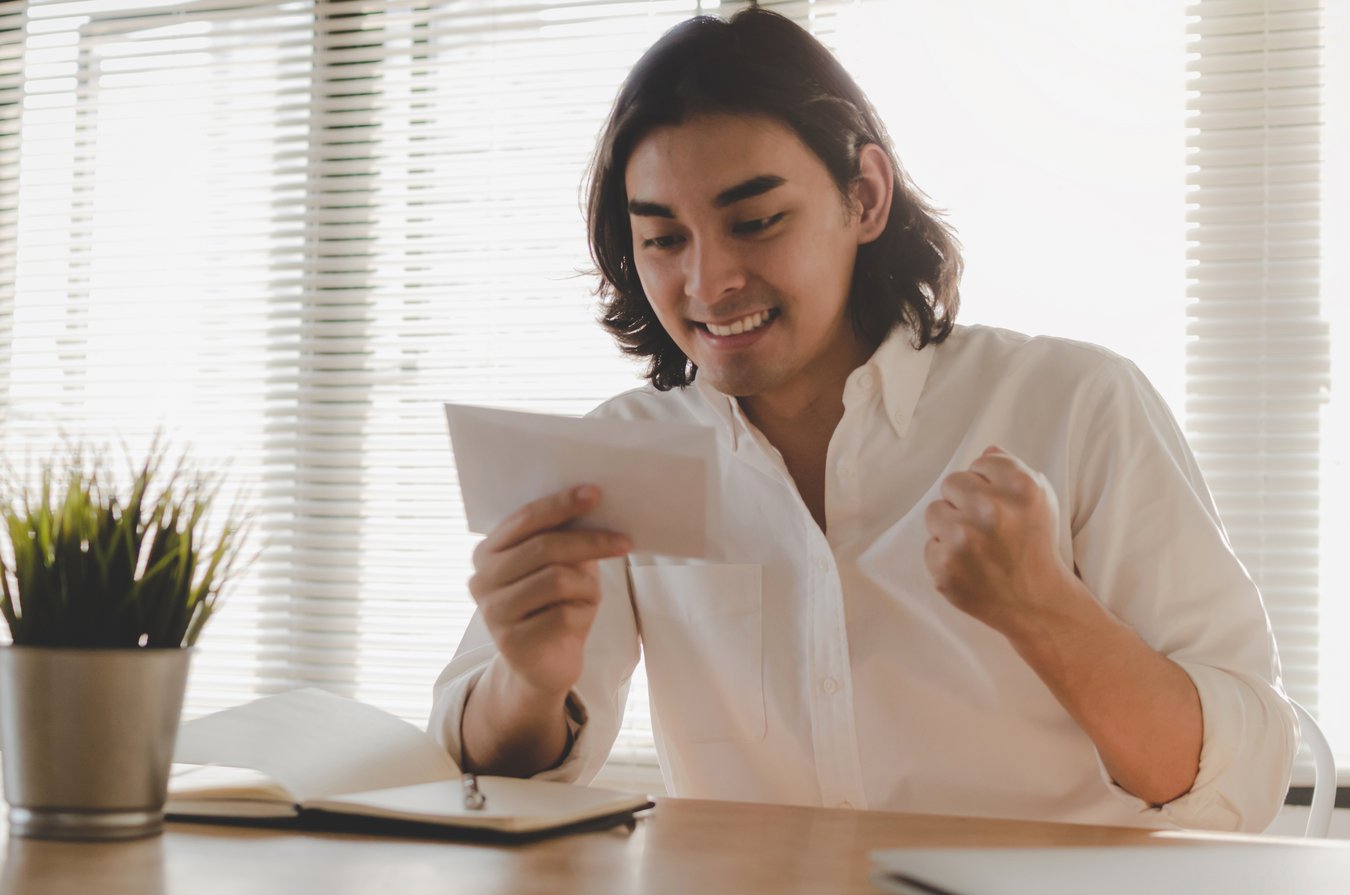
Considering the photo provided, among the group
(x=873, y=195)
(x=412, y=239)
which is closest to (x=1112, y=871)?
(x=873, y=195)

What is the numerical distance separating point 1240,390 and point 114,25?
275cm

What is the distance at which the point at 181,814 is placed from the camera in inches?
32.7

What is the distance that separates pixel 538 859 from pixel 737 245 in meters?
0.89

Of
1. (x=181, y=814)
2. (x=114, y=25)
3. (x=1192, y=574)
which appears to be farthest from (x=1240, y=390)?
(x=114, y=25)

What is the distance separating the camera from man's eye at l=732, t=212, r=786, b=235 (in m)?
1.44

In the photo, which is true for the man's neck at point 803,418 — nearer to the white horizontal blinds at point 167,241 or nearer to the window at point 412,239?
the window at point 412,239

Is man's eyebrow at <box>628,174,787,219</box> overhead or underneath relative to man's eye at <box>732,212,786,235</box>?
overhead

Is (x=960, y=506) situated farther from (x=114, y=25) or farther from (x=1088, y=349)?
(x=114, y=25)

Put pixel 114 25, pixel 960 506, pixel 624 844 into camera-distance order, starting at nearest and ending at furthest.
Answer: pixel 624 844, pixel 960 506, pixel 114 25

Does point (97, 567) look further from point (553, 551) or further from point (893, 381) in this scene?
point (893, 381)

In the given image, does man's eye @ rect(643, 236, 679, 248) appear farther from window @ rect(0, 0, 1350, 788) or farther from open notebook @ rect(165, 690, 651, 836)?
window @ rect(0, 0, 1350, 788)

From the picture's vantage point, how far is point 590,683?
4.73ft

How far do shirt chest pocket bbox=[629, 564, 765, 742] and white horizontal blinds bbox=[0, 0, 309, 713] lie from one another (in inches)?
61.1

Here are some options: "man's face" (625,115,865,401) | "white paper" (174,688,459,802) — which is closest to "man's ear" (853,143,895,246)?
"man's face" (625,115,865,401)
